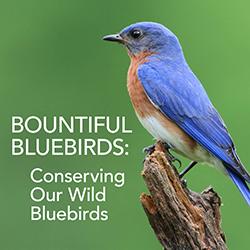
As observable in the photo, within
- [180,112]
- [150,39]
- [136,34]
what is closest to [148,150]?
[180,112]

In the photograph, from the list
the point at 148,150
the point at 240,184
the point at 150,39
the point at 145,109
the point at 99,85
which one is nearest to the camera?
the point at 240,184

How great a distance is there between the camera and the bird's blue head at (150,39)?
42.1ft

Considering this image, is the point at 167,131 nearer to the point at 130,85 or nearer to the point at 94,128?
the point at 130,85

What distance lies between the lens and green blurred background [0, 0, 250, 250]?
54.8 ft

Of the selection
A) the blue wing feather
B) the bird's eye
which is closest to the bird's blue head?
the bird's eye

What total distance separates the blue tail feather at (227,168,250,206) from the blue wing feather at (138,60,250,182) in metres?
0.05

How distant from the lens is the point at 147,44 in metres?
12.9

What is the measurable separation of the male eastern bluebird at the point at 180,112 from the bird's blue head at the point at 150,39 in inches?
0.5

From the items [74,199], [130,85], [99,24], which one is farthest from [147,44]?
[99,24]

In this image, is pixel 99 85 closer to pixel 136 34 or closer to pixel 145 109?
pixel 136 34

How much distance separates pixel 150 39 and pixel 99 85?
6.61 meters

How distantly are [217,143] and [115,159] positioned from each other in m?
5.80

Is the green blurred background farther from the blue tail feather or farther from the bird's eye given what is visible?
the blue tail feather

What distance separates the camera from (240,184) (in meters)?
11.5
